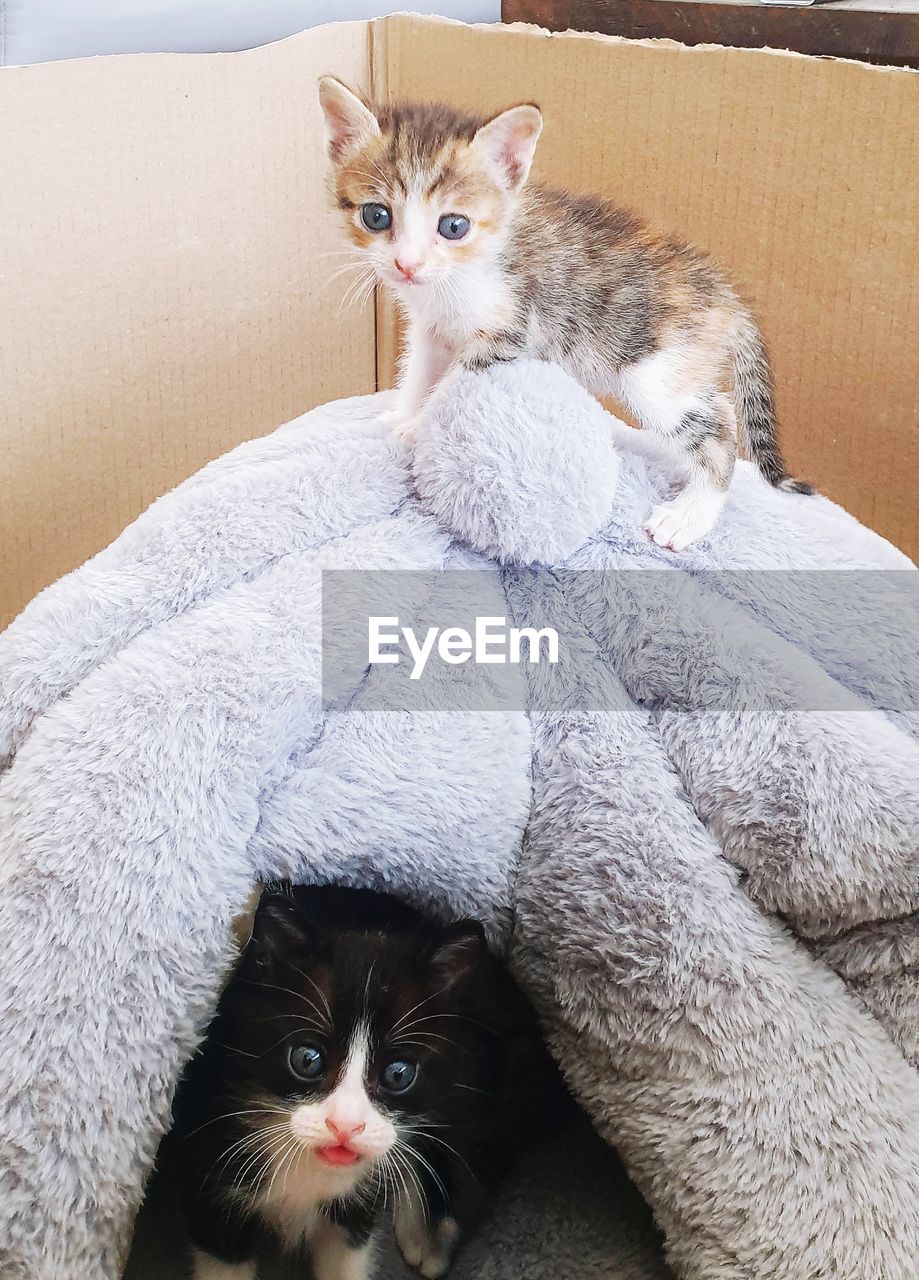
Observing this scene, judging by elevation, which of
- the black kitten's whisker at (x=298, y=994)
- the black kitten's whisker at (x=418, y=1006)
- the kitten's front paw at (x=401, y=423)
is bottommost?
the black kitten's whisker at (x=418, y=1006)

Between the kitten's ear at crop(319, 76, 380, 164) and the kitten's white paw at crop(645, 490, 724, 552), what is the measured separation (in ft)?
1.25

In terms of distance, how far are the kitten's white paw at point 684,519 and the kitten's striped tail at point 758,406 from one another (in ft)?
0.41

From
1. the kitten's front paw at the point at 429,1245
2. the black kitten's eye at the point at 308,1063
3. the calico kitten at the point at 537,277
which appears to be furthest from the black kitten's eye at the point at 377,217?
the kitten's front paw at the point at 429,1245

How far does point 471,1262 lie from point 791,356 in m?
0.78

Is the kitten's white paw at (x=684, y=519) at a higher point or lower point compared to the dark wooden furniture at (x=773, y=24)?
lower

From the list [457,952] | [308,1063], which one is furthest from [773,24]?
[308,1063]

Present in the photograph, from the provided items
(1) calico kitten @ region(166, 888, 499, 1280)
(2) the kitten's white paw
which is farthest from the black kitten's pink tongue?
(2) the kitten's white paw

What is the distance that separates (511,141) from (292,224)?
0.28m

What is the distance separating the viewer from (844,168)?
92 cm

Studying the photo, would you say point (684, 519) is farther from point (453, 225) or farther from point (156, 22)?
point (156, 22)

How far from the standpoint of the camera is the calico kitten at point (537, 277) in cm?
91

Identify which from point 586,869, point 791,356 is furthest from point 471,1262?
point 791,356

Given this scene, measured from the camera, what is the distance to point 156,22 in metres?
1.10

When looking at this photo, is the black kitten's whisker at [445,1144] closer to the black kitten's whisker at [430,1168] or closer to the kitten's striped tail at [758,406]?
the black kitten's whisker at [430,1168]
